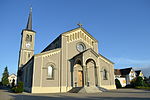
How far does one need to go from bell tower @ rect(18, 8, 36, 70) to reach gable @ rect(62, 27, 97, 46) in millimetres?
17759

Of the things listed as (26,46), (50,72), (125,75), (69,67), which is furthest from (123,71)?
(50,72)

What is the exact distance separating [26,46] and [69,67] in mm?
20144

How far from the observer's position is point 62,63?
73.1ft

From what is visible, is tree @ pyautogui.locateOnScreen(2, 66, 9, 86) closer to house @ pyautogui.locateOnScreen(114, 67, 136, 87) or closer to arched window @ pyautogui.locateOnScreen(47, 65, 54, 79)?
house @ pyautogui.locateOnScreen(114, 67, 136, 87)

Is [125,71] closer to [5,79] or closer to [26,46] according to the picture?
[26,46]

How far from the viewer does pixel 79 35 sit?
26.0m

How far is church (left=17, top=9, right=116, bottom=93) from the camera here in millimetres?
20156

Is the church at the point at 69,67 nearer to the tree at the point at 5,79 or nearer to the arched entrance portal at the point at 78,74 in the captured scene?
the arched entrance portal at the point at 78,74

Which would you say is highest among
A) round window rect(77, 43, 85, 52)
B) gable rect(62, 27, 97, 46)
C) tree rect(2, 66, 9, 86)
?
gable rect(62, 27, 97, 46)

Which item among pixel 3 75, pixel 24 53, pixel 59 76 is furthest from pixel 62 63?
pixel 3 75

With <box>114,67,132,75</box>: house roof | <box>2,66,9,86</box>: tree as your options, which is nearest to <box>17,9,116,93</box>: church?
<box>114,67,132,75</box>: house roof

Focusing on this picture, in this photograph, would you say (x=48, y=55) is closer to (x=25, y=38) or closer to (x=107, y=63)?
(x=107, y=63)

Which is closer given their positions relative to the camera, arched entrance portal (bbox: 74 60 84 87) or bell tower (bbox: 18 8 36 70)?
arched entrance portal (bbox: 74 60 84 87)

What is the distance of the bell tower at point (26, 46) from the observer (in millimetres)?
36309
